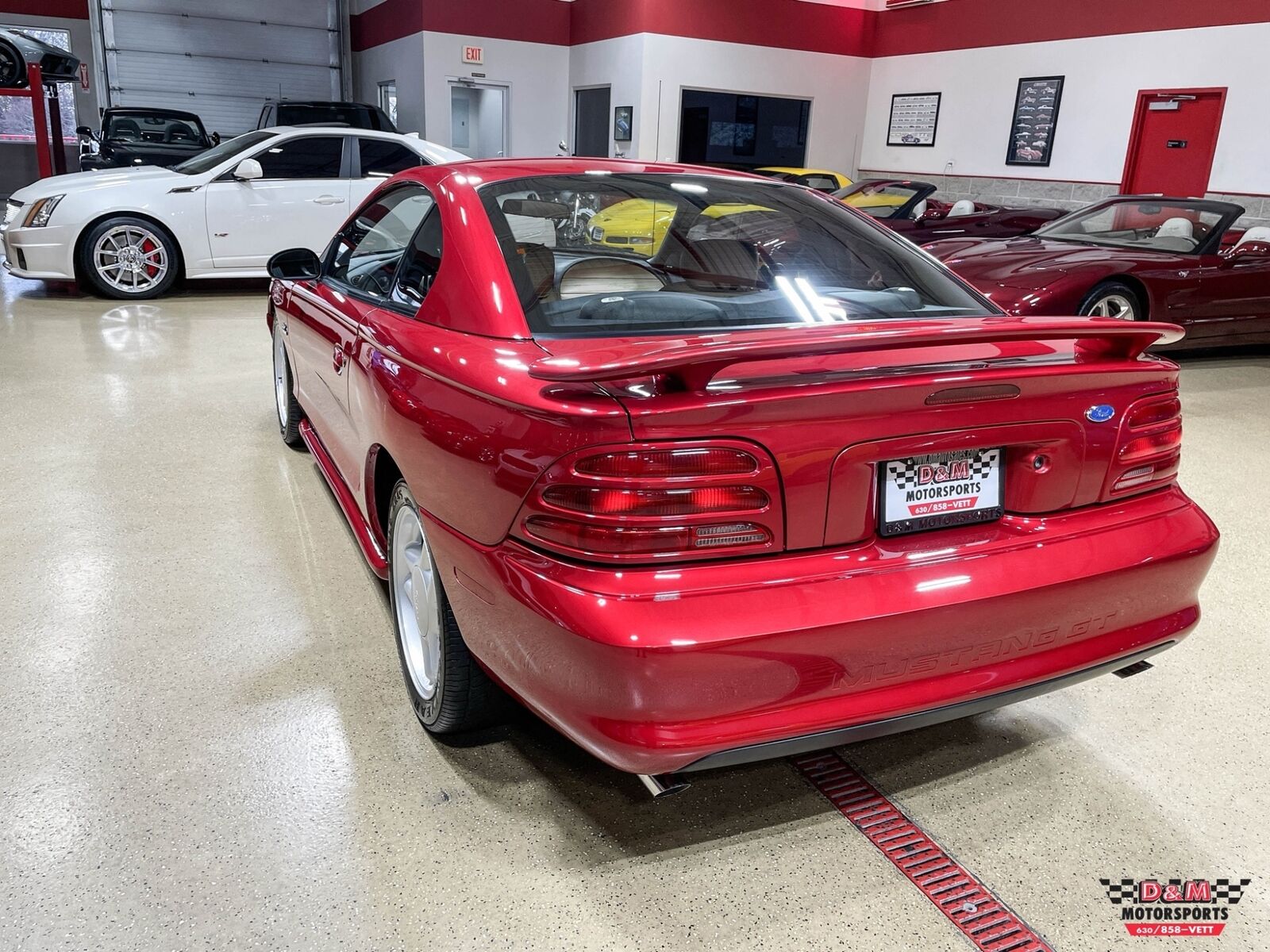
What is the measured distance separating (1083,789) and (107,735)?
7.10 feet

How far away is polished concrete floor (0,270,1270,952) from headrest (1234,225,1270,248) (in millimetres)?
4589

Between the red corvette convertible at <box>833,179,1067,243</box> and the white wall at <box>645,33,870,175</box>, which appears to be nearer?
the red corvette convertible at <box>833,179,1067,243</box>

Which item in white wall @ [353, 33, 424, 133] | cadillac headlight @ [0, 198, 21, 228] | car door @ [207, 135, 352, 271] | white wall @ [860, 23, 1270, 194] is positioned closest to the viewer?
cadillac headlight @ [0, 198, 21, 228]

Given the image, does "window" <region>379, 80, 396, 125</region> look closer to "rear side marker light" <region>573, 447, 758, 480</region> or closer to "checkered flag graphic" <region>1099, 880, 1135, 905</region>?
"rear side marker light" <region>573, 447, 758, 480</region>

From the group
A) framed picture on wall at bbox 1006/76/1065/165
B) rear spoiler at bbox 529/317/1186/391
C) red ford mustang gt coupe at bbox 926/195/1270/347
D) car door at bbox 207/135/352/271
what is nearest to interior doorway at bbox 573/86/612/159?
framed picture on wall at bbox 1006/76/1065/165

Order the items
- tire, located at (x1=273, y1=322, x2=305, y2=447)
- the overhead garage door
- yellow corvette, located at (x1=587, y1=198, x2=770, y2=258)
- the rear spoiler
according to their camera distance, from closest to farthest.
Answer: the rear spoiler → yellow corvette, located at (x1=587, y1=198, x2=770, y2=258) → tire, located at (x1=273, y1=322, x2=305, y2=447) → the overhead garage door

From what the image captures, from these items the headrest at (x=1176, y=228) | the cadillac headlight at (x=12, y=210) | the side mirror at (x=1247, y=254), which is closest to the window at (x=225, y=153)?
the cadillac headlight at (x=12, y=210)

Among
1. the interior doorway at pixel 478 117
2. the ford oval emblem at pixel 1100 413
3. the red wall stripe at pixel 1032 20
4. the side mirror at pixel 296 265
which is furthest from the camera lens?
the interior doorway at pixel 478 117

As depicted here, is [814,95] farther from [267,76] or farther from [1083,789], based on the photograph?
[1083,789]

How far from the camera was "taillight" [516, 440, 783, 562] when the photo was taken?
144 centimetres

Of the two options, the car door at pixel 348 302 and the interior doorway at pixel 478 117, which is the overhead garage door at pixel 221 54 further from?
the car door at pixel 348 302

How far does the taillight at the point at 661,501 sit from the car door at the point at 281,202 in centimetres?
698

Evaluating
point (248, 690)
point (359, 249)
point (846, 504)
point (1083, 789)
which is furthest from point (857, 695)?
point (359, 249)

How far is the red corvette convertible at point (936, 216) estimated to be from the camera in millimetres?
8859
